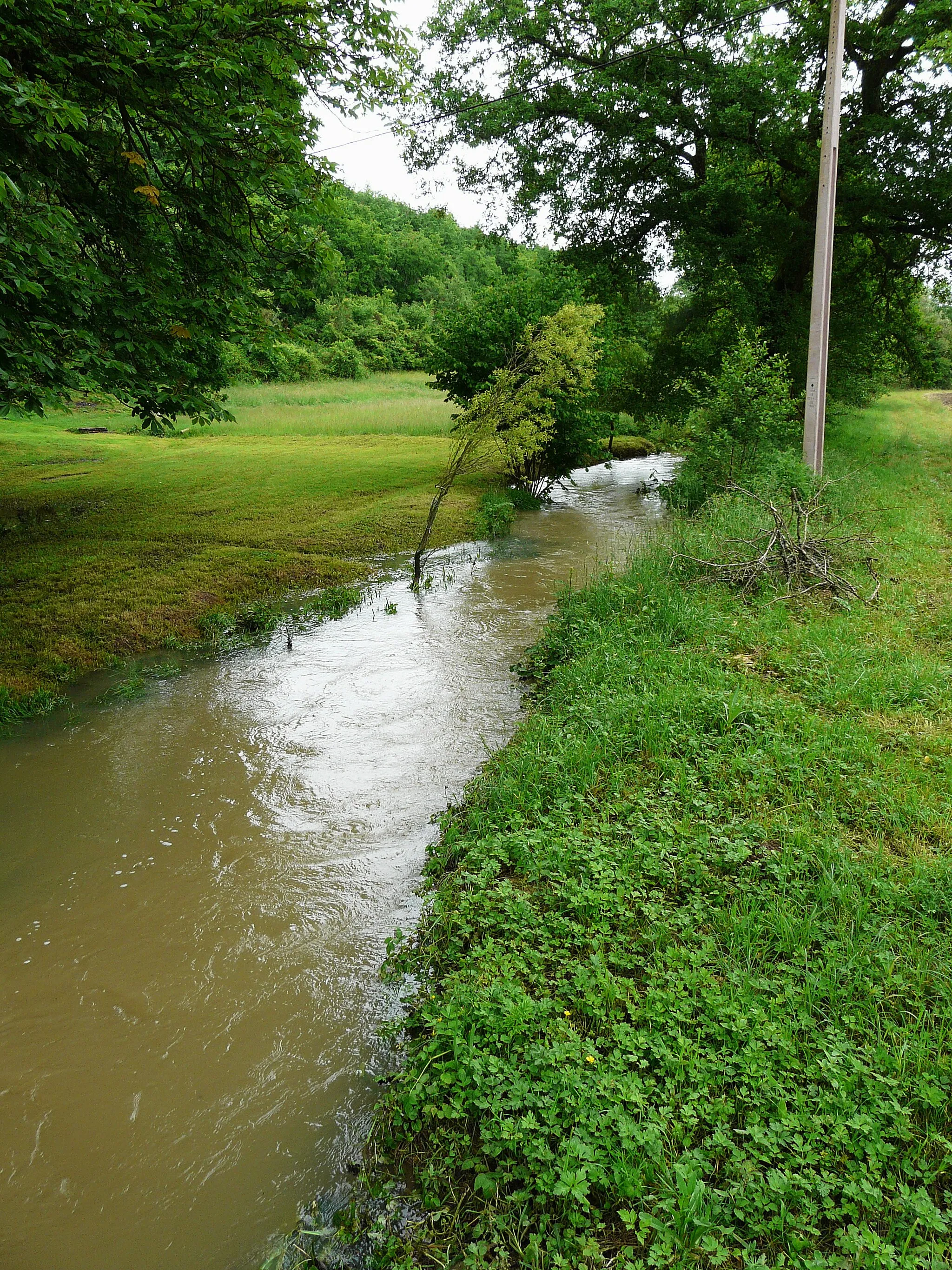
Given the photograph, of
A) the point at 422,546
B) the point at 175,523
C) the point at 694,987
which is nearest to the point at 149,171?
the point at 175,523

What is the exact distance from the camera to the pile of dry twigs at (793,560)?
775 cm

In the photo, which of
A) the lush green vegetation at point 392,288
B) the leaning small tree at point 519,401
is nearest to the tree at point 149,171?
the lush green vegetation at point 392,288

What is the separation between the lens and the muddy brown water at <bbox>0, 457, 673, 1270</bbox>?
2.77 m

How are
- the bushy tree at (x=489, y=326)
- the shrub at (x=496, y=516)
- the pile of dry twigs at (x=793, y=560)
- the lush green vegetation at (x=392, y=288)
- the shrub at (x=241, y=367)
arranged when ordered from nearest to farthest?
the pile of dry twigs at (x=793, y=560) → the shrub at (x=496, y=516) → the bushy tree at (x=489, y=326) → the lush green vegetation at (x=392, y=288) → the shrub at (x=241, y=367)

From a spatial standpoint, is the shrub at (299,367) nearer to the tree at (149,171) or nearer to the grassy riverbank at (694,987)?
the tree at (149,171)

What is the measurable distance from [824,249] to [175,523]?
462 inches

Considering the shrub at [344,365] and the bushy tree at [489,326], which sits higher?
the shrub at [344,365]

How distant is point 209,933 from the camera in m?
4.09

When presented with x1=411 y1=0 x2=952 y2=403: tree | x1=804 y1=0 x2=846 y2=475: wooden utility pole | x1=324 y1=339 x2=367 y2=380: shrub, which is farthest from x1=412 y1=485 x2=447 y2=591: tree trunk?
x1=324 y1=339 x2=367 y2=380: shrub

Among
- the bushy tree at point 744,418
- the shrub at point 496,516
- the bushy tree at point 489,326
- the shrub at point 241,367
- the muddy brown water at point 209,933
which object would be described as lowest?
the muddy brown water at point 209,933

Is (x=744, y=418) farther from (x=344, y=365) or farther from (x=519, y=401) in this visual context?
(x=344, y=365)

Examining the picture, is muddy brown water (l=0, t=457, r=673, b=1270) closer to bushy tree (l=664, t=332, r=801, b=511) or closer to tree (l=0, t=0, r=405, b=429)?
tree (l=0, t=0, r=405, b=429)

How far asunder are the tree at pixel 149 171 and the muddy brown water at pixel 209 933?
3760 millimetres

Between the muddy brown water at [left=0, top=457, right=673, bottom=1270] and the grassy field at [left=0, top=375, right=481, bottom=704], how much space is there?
1593 mm
